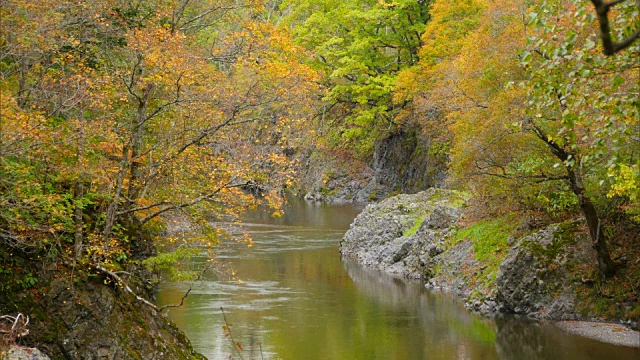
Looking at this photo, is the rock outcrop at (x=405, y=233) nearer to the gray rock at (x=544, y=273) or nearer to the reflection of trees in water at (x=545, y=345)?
the gray rock at (x=544, y=273)

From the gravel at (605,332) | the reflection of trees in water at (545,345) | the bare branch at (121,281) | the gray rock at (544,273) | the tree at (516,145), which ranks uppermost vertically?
the tree at (516,145)

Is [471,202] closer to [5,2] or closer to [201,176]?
[201,176]

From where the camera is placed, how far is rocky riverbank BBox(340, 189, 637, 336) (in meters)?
21.2

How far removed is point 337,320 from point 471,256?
6.73 meters

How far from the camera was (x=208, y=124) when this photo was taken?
18.1 metres

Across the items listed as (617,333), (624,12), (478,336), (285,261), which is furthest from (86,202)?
(285,261)

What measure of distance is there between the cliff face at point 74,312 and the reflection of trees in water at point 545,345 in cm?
900

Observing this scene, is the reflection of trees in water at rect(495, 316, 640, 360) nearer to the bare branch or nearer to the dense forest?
the dense forest

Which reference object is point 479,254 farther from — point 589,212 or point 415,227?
point 589,212

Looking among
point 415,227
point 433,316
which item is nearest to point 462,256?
point 415,227

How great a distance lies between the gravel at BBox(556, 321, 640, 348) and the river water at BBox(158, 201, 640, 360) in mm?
334

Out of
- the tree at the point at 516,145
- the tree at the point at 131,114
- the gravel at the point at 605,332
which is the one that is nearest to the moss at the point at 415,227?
the tree at the point at 516,145

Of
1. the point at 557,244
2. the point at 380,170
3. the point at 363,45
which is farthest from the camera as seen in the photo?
the point at 380,170

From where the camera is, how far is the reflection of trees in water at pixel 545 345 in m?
17.6
